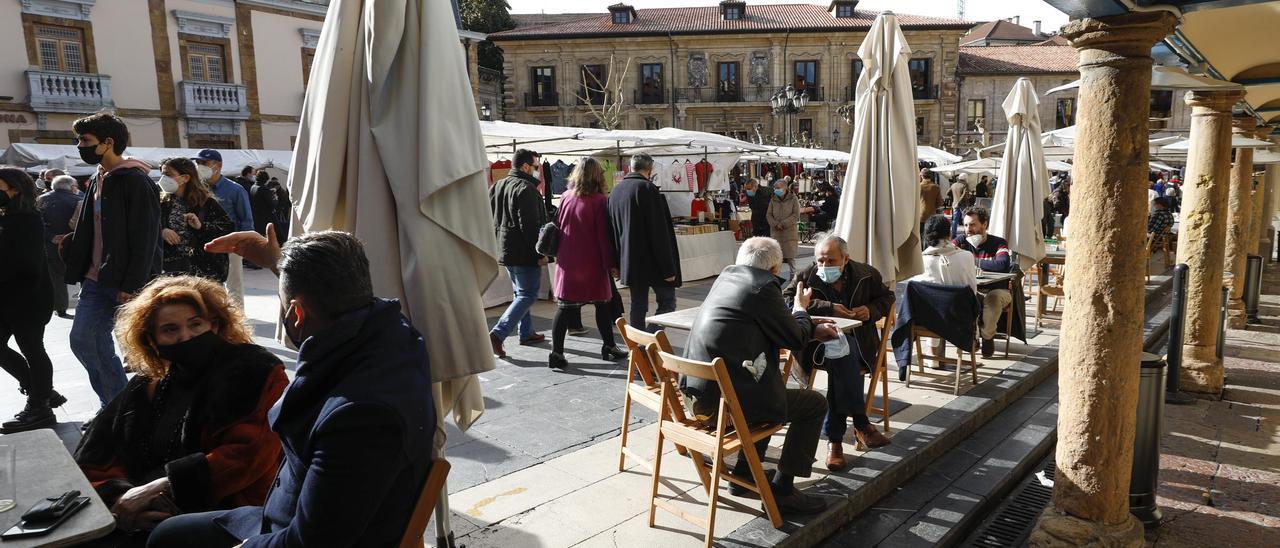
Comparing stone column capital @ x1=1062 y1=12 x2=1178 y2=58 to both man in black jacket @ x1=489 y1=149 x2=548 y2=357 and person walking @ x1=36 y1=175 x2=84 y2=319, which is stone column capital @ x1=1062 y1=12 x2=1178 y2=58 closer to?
man in black jacket @ x1=489 y1=149 x2=548 y2=357

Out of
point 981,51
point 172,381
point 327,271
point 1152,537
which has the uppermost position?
point 981,51

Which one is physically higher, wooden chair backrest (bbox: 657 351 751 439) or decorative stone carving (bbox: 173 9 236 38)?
decorative stone carving (bbox: 173 9 236 38)

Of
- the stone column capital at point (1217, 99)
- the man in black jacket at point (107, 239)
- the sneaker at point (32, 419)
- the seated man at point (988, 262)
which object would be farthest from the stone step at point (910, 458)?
the sneaker at point (32, 419)

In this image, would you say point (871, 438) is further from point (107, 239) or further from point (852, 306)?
point (107, 239)

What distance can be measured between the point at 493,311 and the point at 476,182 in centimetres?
557

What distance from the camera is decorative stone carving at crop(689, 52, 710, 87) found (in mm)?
38594

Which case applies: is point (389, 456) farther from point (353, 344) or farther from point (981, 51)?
point (981, 51)

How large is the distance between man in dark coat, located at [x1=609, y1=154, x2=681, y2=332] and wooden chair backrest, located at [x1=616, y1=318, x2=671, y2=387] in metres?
2.15

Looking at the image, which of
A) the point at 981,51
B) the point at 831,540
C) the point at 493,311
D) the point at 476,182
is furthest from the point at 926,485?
the point at 981,51

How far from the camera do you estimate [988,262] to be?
6.91m

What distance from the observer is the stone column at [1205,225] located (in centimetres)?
619

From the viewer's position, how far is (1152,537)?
3.79 meters

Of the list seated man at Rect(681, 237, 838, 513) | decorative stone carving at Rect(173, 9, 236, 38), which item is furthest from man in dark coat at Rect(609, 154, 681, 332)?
decorative stone carving at Rect(173, 9, 236, 38)

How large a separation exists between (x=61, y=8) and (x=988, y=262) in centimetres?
2274
